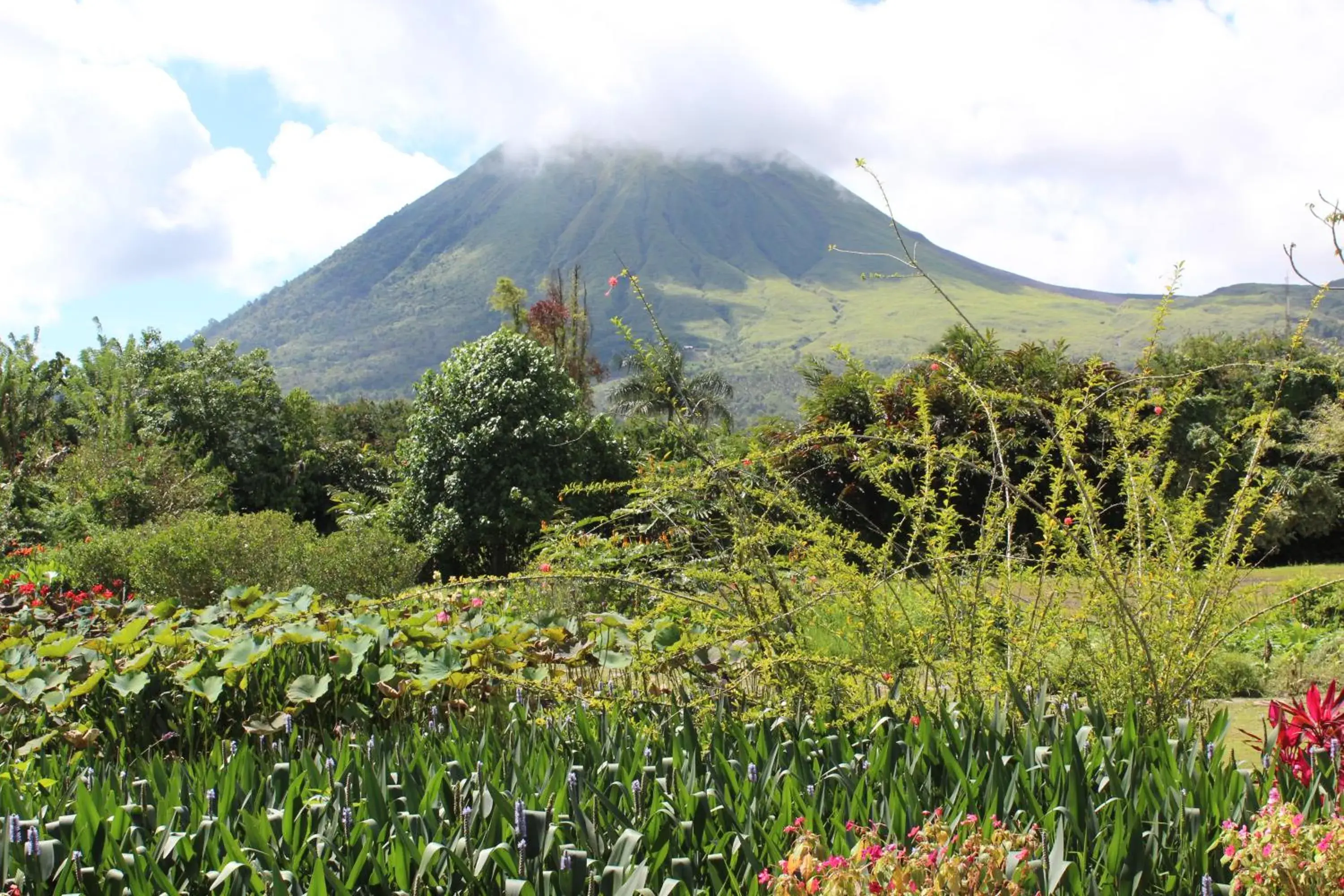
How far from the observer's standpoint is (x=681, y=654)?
154 inches

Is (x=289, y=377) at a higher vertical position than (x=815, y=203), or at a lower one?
lower

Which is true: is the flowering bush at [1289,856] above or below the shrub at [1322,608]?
above

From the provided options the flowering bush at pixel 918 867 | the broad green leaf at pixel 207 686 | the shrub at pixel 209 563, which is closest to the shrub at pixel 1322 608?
the flowering bush at pixel 918 867

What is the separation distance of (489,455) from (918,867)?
992 centimetres

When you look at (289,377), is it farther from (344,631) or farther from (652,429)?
(344,631)

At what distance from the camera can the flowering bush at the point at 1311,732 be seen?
8.28ft

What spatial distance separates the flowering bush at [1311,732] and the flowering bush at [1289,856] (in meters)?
0.74

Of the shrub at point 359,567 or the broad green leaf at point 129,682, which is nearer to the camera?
the broad green leaf at point 129,682

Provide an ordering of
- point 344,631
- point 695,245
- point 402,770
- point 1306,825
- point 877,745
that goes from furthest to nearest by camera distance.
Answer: point 695,245 < point 344,631 < point 877,745 < point 402,770 < point 1306,825

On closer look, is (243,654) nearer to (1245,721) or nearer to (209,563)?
(1245,721)

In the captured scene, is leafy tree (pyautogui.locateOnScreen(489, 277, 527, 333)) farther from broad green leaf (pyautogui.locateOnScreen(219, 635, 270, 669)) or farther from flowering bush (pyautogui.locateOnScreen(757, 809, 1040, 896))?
flowering bush (pyautogui.locateOnScreen(757, 809, 1040, 896))

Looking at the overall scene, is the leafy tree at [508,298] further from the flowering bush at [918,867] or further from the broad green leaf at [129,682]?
the flowering bush at [918,867]

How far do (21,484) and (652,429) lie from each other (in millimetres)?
9544

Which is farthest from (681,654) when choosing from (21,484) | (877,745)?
(21,484)
